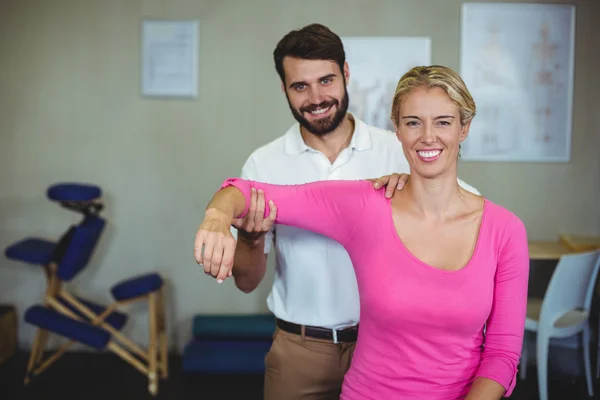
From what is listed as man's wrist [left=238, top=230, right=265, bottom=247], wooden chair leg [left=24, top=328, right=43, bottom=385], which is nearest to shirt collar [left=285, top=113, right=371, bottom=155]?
man's wrist [left=238, top=230, right=265, bottom=247]

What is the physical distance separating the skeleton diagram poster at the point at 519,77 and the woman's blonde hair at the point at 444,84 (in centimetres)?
258

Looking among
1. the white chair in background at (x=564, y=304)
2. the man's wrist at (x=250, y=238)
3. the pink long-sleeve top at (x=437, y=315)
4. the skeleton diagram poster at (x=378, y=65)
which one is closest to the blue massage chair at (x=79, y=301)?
the skeleton diagram poster at (x=378, y=65)

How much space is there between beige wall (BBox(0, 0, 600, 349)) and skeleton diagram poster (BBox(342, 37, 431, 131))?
0.07m

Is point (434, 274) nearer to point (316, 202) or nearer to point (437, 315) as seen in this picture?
point (437, 315)

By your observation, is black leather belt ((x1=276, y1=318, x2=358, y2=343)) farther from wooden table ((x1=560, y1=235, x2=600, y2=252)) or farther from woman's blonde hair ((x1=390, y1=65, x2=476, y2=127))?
wooden table ((x1=560, y1=235, x2=600, y2=252))

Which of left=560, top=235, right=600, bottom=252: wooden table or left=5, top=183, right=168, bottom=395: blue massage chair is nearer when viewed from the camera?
left=5, top=183, right=168, bottom=395: blue massage chair

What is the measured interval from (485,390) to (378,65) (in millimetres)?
2876

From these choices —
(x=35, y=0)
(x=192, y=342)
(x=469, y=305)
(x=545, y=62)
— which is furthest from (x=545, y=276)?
(x=35, y=0)

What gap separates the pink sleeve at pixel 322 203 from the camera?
1517 mm

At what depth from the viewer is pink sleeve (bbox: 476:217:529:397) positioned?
1.40m

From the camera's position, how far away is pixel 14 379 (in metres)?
3.70

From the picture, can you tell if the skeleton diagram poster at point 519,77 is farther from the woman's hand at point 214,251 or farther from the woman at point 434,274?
the woman's hand at point 214,251

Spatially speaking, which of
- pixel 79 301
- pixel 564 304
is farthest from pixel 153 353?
pixel 564 304

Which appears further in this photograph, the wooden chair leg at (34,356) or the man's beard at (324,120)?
the wooden chair leg at (34,356)
